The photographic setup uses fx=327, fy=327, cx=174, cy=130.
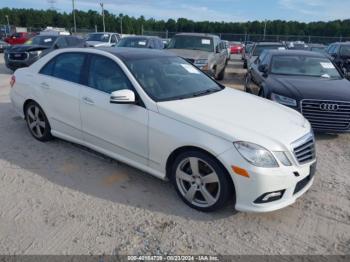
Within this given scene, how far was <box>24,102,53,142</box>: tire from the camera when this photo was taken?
5057 mm

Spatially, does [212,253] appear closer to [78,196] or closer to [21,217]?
[78,196]

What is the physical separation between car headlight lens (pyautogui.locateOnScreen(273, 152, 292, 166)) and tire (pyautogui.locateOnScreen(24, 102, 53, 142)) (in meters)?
3.48

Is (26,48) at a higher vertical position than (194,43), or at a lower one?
lower

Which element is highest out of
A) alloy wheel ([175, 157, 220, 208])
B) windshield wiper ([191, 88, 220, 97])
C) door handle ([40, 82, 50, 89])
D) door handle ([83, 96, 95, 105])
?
windshield wiper ([191, 88, 220, 97])

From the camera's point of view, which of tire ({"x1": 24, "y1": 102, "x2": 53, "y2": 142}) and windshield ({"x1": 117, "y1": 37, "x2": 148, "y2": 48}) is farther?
windshield ({"x1": 117, "y1": 37, "x2": 148, "y2": 48})

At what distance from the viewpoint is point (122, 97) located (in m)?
3.62

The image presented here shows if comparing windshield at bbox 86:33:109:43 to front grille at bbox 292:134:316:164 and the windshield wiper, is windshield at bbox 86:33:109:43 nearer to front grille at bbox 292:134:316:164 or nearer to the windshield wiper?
the windshield wiper

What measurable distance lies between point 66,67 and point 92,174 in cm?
163

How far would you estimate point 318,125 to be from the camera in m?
5.78

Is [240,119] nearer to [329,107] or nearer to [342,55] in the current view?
[329,107]

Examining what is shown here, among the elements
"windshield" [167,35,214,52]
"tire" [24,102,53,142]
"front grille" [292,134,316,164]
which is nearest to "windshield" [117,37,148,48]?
"windshield" [167,35,214,52]

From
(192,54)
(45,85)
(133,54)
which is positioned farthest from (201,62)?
(45,85)

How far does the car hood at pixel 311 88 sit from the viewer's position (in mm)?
5762

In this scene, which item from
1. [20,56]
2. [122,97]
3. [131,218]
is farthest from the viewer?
[20,56]
